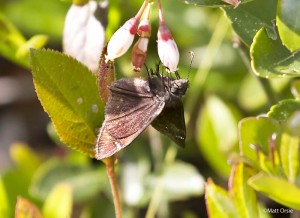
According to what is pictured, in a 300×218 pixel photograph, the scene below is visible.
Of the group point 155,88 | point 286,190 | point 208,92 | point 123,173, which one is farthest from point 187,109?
point 286,190

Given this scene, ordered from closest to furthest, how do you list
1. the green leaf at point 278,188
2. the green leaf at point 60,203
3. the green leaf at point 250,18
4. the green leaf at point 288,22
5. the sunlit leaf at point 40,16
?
1. the green leaf at point 278,188
2. the green leaf at point 288,22
3. the green leaf at point 250,18
4. the green leaf at point 60,203
5. the sunlit leaf at point 40,16

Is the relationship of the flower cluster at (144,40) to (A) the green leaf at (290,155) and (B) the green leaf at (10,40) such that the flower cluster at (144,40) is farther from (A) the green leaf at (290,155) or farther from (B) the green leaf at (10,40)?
(B) the green leaf at (10,40)

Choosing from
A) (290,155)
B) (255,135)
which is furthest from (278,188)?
(255,135)

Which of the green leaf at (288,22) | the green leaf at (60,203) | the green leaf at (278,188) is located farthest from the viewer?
the green leaf at (60,203)

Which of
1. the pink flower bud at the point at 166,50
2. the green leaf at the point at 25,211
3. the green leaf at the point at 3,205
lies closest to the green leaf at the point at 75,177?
the green leaf at the point at 3,205

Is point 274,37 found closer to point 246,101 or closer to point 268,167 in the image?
point 268,167

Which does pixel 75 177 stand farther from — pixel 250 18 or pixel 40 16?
pixel 250 18
